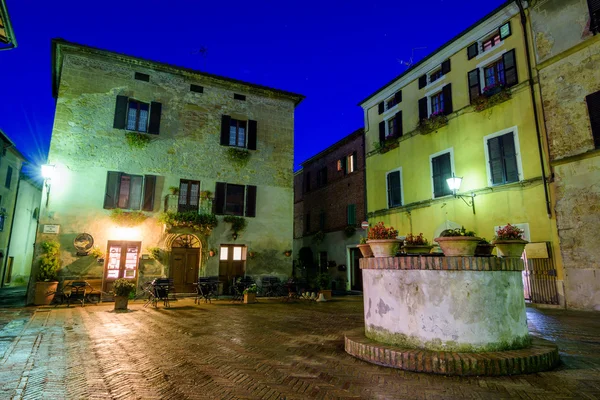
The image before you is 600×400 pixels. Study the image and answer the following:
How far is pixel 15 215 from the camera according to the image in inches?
955

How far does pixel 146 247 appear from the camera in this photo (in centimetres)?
1438

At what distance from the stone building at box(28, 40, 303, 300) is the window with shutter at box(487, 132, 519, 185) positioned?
30.4 ft

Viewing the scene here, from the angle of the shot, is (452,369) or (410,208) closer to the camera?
(452,369)

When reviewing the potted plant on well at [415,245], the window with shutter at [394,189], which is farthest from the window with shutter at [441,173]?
the potted plant on well at [415,245]

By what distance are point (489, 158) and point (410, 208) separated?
431 cm

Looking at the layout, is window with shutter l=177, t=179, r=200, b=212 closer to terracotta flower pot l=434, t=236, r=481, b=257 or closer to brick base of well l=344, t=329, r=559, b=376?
brick base of well l=344, t=329, r=559, b=376

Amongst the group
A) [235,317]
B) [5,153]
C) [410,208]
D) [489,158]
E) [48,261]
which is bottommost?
[235,317]

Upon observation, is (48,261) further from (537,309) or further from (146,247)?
(537,309)

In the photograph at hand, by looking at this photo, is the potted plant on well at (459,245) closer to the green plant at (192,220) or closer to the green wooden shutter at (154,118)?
the green plant at (192,220)

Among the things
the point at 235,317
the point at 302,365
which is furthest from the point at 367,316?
the point at 235,317

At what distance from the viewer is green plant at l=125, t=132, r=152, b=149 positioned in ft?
48.4

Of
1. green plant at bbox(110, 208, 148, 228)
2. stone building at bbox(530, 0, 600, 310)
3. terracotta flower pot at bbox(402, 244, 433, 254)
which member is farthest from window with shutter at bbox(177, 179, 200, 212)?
stone building at bbox(530, 0, 600, 310)

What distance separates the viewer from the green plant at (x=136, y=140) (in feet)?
48.4

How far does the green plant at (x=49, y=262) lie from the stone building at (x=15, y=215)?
1223 centimetres
